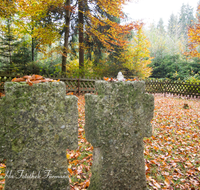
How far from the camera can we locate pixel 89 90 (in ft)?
34.9

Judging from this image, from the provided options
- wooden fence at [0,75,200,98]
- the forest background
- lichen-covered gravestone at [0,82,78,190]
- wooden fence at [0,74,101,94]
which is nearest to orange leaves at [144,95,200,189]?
lichen-covered gravestone at [0,82,78,190]

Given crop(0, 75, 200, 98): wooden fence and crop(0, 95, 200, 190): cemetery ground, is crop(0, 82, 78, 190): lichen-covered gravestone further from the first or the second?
crop(0, 75, 200, 98): wooden fence

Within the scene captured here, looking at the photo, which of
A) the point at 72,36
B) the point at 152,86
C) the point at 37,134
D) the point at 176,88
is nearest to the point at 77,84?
the point at 72,36

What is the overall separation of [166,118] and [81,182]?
17.1 feet

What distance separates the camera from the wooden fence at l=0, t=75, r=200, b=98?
9891mm

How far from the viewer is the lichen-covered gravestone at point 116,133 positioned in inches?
74.8

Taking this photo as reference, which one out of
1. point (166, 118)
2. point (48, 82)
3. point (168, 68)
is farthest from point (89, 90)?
point (168, 68)

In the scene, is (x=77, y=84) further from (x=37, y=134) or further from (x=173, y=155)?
(x=37, y=134)

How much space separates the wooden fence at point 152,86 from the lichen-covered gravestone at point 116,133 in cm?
809

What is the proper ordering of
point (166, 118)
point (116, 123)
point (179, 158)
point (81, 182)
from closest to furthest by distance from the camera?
point (116, 123) < point (81, 182) < point (179, 158) < point (166, 118)

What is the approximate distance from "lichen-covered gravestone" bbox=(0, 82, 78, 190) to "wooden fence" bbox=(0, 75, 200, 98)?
8.08 meters

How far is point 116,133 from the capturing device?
1.95 meters

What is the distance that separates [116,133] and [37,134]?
41.3 inches

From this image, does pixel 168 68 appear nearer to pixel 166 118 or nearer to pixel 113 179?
pixel 166 118
